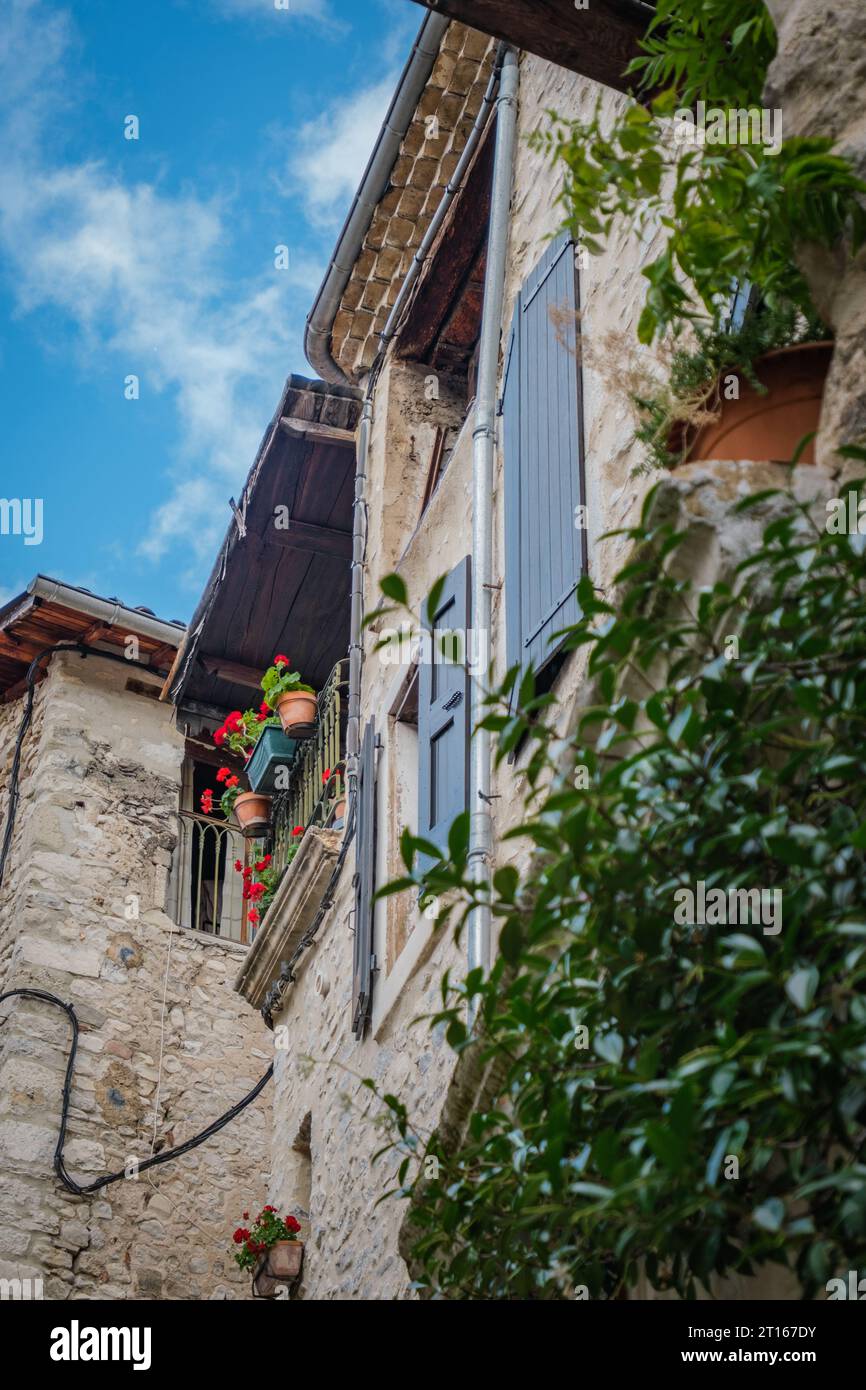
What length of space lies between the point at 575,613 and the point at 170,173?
158 ft

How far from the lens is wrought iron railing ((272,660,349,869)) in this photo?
8.45m

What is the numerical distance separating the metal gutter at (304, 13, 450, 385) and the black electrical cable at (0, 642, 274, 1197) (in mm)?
3663

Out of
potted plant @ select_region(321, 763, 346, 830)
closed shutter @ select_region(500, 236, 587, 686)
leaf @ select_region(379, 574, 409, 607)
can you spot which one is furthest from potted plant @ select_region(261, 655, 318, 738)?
leaf @ select_region(379, 574, 409, 607)

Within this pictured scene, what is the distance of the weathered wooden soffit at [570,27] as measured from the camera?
411 cm

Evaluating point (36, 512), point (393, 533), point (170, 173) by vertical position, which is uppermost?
point (170, 173)

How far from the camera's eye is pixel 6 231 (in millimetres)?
41750

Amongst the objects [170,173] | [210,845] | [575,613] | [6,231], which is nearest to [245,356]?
[170,173]

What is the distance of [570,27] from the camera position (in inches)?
165

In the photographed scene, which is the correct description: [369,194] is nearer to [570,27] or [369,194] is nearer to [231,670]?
[231,670]

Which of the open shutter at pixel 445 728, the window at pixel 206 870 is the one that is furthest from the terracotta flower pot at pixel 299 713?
the open shutter at pixel 445 728

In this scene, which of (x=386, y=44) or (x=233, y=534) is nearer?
(x=233, y=534)

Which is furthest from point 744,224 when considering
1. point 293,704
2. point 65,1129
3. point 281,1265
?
point 65,1129
